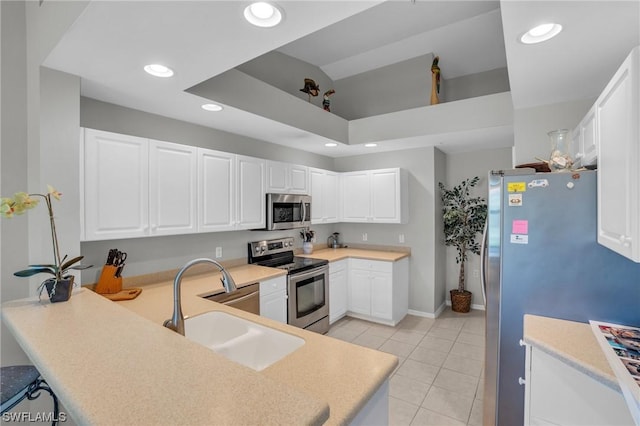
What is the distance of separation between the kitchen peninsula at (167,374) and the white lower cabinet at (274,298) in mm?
1277

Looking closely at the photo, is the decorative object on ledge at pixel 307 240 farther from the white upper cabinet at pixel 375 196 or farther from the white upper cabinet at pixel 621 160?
the white upper cabinet at pixel 621 160

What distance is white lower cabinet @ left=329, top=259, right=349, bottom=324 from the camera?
3.84 m

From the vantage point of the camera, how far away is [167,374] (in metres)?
0.82

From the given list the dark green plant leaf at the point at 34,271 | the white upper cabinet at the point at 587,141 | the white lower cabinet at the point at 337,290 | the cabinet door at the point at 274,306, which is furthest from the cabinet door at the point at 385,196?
the dark green plant leaf at the point at 34,271

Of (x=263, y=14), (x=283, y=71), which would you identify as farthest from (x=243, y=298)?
(x=283, y=71)

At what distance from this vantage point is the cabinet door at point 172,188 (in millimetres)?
2329

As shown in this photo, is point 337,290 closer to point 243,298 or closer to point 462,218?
point 243,298

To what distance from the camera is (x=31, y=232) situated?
1.80m

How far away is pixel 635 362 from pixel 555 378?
0.38 metres

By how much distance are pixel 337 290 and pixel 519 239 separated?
8.23 feet

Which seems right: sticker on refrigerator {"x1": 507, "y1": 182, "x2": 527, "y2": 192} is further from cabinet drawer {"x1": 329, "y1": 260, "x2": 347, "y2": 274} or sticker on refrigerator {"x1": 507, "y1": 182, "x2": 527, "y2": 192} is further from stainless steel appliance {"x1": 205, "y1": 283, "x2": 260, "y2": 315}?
cabinet drawer {"x1": 329, "y1": 260, "x2": 347, "y2": 274}

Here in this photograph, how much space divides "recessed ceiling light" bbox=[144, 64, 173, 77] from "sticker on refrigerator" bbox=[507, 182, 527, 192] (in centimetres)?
231

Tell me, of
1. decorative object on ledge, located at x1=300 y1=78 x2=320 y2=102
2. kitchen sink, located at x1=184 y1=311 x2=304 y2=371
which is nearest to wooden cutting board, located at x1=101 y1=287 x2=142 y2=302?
kitchen sink, located at x1=184 y1=311 x2=304 y2=371

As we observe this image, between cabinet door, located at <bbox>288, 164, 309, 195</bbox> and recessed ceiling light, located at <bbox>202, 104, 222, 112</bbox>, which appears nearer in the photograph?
recessed ceiling light, located at <bbox>202, 104, 222, 112</bbox>
